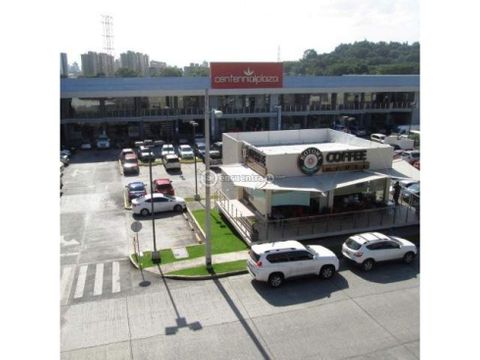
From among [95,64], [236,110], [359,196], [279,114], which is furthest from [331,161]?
[95,64]

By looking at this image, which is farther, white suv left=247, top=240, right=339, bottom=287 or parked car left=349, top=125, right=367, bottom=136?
parked car left=349, top=125, right=367, bottom=136

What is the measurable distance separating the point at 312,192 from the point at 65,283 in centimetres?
1315

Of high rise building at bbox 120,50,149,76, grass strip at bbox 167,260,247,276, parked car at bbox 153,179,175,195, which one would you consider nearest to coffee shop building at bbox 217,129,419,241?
grass strip at bbox 167,260,247,276

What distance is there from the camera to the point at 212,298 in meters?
16.0

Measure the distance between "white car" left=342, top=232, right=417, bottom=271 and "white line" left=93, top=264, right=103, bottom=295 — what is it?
10.6m

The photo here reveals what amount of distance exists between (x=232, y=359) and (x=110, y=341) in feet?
13.3

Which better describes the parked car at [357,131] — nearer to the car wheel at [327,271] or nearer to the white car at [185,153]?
the white car at [185,153]

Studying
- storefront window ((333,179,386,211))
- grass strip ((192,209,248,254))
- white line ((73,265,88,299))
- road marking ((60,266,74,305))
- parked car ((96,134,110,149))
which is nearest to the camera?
road marking ((60,266,74,305))

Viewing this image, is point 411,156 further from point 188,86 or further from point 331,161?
point 188,86

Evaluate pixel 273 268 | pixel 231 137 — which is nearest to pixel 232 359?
pixel 273 268

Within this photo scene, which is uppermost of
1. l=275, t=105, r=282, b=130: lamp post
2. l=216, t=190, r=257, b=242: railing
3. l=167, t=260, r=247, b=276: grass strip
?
l=275, t=105, r=282, b=130: lamp post

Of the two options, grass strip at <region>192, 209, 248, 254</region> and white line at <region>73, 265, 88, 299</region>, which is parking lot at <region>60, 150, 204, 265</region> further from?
grass strip at <region>192, 209, 248, 254</region>

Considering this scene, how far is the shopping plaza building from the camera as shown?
49875 mm

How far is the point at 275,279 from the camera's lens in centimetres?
1678
